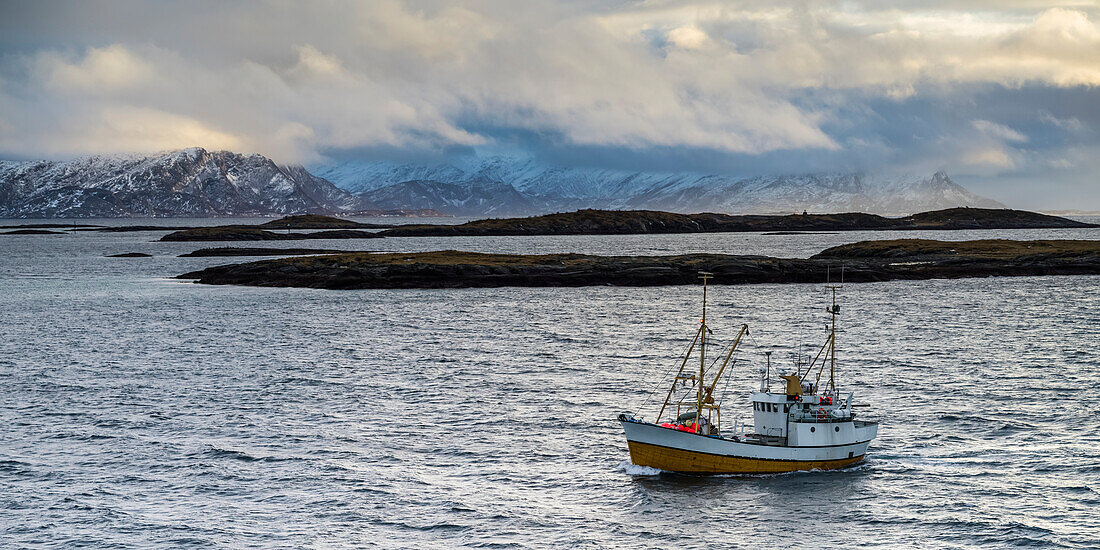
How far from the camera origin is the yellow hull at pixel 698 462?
4141cm

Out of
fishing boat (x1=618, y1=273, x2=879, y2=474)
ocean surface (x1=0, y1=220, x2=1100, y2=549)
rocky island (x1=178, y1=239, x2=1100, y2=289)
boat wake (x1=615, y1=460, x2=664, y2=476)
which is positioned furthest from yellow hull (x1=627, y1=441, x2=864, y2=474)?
rocky island (x1=178, y1=239, x2=1100, y2=289)

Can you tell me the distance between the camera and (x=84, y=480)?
41.0 meters

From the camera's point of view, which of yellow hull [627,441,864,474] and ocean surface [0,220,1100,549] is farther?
yellow hull [627,441,864,474]

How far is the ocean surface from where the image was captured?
3578cm

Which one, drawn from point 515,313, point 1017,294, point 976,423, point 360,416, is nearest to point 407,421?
point 360,416

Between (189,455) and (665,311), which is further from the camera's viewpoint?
(665,311)

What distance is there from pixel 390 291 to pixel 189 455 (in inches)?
3409

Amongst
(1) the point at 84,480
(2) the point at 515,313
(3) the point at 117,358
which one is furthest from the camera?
(2) the point at 515,313

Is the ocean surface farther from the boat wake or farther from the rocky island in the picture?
the rocky island

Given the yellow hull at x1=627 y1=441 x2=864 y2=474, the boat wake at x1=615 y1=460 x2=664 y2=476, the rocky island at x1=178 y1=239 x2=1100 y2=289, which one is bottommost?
the boat wake at x1=615 y1=460 x2=664 y2=476

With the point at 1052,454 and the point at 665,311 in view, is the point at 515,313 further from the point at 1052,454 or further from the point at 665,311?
the point at 1052,454

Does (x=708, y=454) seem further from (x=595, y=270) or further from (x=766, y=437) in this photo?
(x=595, y=270)

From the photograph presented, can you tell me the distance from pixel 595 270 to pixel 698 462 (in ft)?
316

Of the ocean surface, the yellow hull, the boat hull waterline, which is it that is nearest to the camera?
the ocean surface
